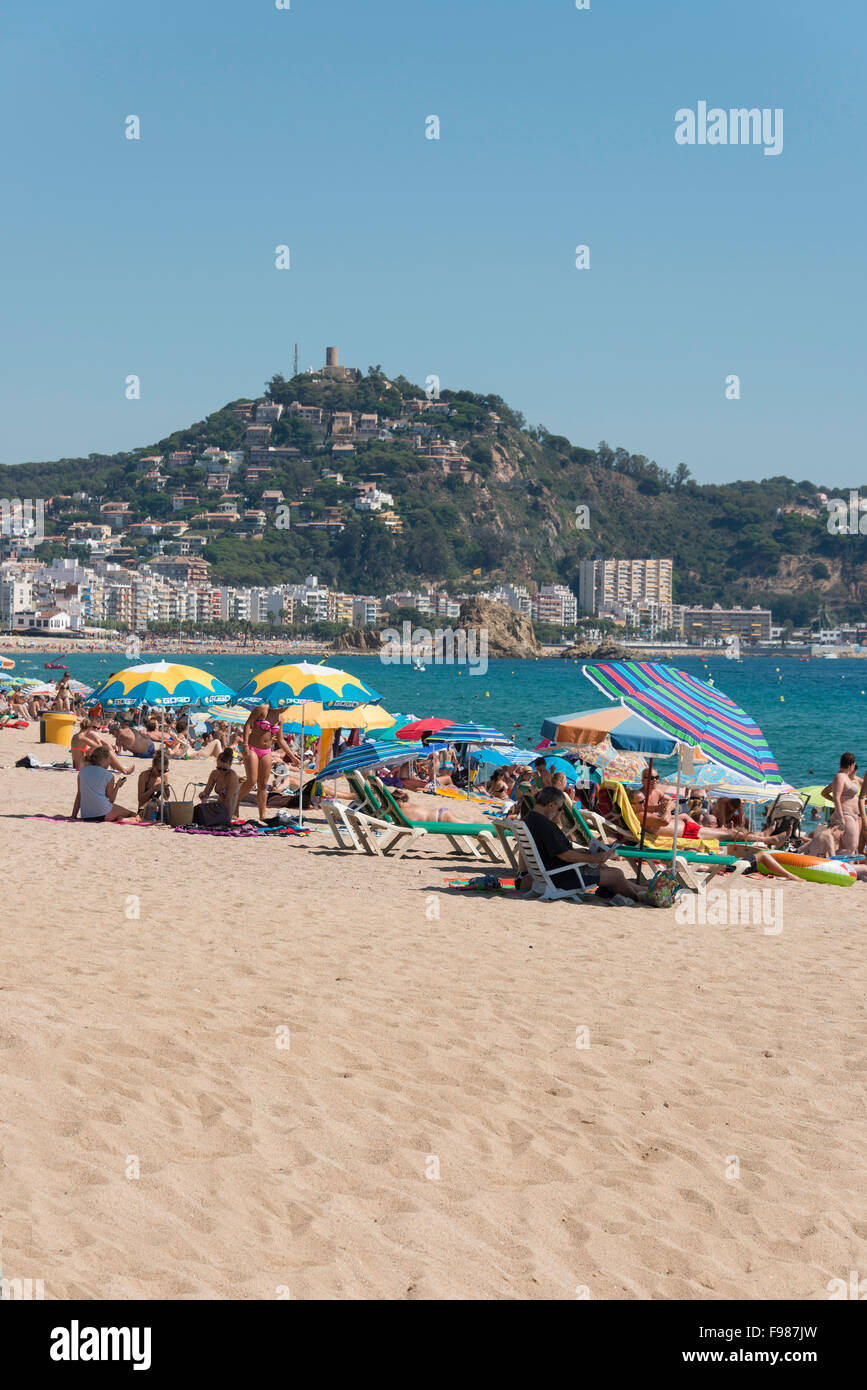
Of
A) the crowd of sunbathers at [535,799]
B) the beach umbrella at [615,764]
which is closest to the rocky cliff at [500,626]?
the crowd of sunbathers at [535,799]

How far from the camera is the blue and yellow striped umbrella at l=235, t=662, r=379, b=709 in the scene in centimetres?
1283

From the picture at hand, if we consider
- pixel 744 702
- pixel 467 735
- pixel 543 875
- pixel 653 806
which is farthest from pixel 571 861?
pixel 744 702

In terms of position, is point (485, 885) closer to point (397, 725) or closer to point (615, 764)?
point (615, 764)

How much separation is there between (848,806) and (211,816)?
563cm

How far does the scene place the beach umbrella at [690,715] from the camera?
8.27 meters

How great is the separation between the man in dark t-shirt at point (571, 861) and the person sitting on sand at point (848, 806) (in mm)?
3350

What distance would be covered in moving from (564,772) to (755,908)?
317 centimetres

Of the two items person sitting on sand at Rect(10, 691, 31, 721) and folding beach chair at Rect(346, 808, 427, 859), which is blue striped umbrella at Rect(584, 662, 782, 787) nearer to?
folding beach chair at Rect(346, 808, 427, 859)

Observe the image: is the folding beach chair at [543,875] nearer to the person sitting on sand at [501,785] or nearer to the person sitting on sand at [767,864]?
the person sitting on sand at [767,864]

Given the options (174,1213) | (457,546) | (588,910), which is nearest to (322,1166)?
(174,1213)

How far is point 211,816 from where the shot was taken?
1138 cm

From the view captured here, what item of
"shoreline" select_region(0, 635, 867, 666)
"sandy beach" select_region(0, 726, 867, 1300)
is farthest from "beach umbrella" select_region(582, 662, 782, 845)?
"shoreline" select_region(0, 635, 867, 666)

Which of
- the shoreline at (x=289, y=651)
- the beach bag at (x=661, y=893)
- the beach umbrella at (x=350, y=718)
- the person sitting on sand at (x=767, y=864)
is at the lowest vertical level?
the shoreline at (x=289, y=651)
